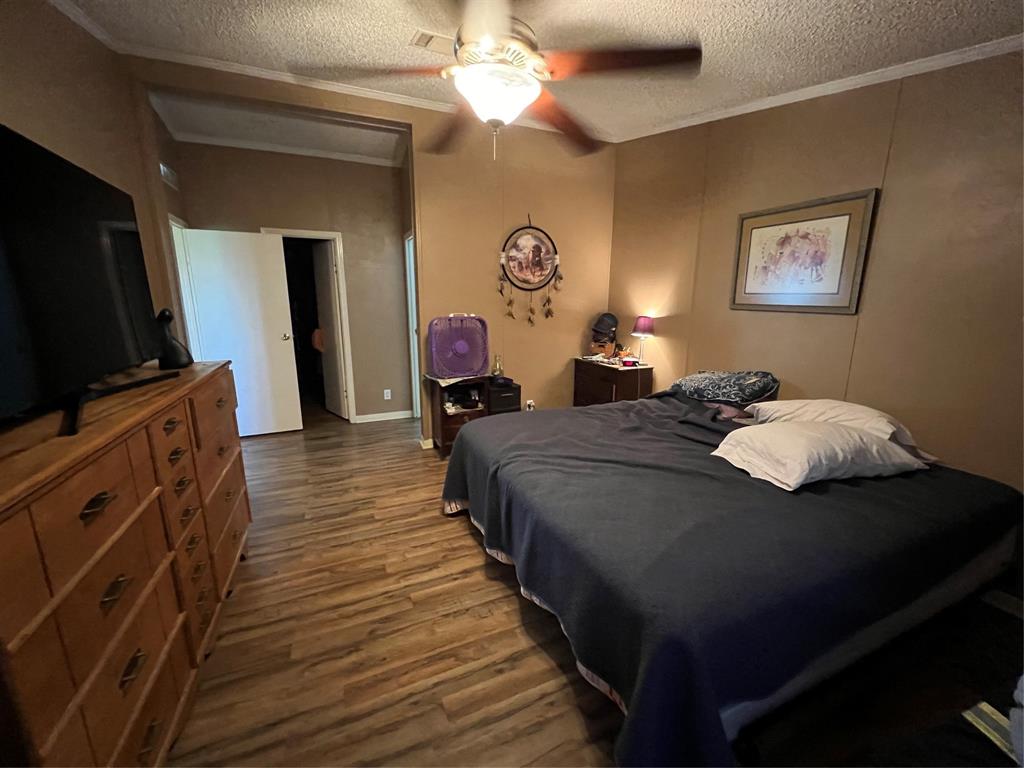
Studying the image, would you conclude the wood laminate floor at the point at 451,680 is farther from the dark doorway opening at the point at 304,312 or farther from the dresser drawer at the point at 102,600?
the dark doorway opening at the point at 304,312

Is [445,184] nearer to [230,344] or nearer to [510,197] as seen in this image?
[510,197]

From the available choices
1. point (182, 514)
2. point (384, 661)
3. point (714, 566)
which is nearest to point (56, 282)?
point (182, 514)

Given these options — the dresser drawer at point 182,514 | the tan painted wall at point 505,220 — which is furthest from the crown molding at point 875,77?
the dresser drawer at point 182,514

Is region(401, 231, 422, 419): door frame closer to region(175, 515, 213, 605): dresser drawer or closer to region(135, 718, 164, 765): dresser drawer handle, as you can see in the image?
region(175, 515, 213, 605): dresser drawer

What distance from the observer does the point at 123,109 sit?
239cm

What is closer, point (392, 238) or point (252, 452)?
point (252, 452)

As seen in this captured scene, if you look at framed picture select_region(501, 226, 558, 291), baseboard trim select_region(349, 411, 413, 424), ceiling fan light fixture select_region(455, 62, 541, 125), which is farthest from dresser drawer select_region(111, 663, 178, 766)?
baseboard trim select_region(349, 411, 413, 424)

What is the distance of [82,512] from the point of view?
0.89m

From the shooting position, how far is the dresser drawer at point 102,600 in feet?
2.71

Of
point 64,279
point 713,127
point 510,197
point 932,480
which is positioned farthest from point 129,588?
point 713,127

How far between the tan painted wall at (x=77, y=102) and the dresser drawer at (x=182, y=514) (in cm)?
154

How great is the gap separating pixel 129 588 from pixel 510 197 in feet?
11.5

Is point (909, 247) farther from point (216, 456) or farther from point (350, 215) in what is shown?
point (350, 215)

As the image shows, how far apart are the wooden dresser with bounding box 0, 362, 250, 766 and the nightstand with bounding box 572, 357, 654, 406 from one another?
2920 millimetres
